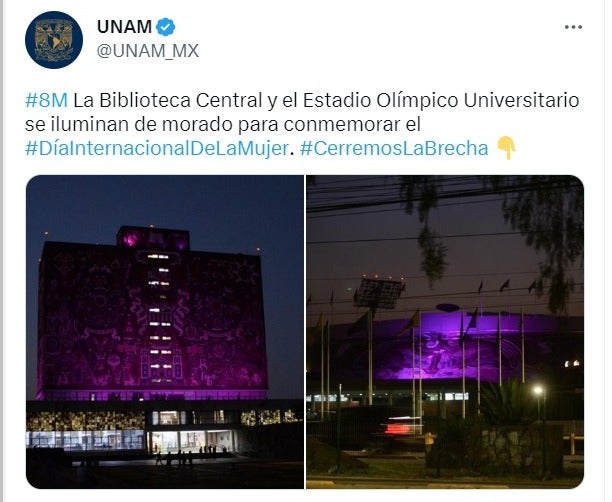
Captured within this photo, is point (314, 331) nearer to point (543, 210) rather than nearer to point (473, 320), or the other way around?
point (473, 320)

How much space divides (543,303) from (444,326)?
A: 0.65m

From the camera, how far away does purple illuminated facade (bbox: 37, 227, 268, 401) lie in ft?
21.7

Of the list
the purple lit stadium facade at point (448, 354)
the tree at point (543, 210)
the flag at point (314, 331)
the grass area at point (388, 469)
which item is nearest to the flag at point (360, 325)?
the purple lit stadium facade at point (448, 354)

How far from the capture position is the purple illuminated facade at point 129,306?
662 centimetres

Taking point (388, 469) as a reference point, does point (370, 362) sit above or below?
above
